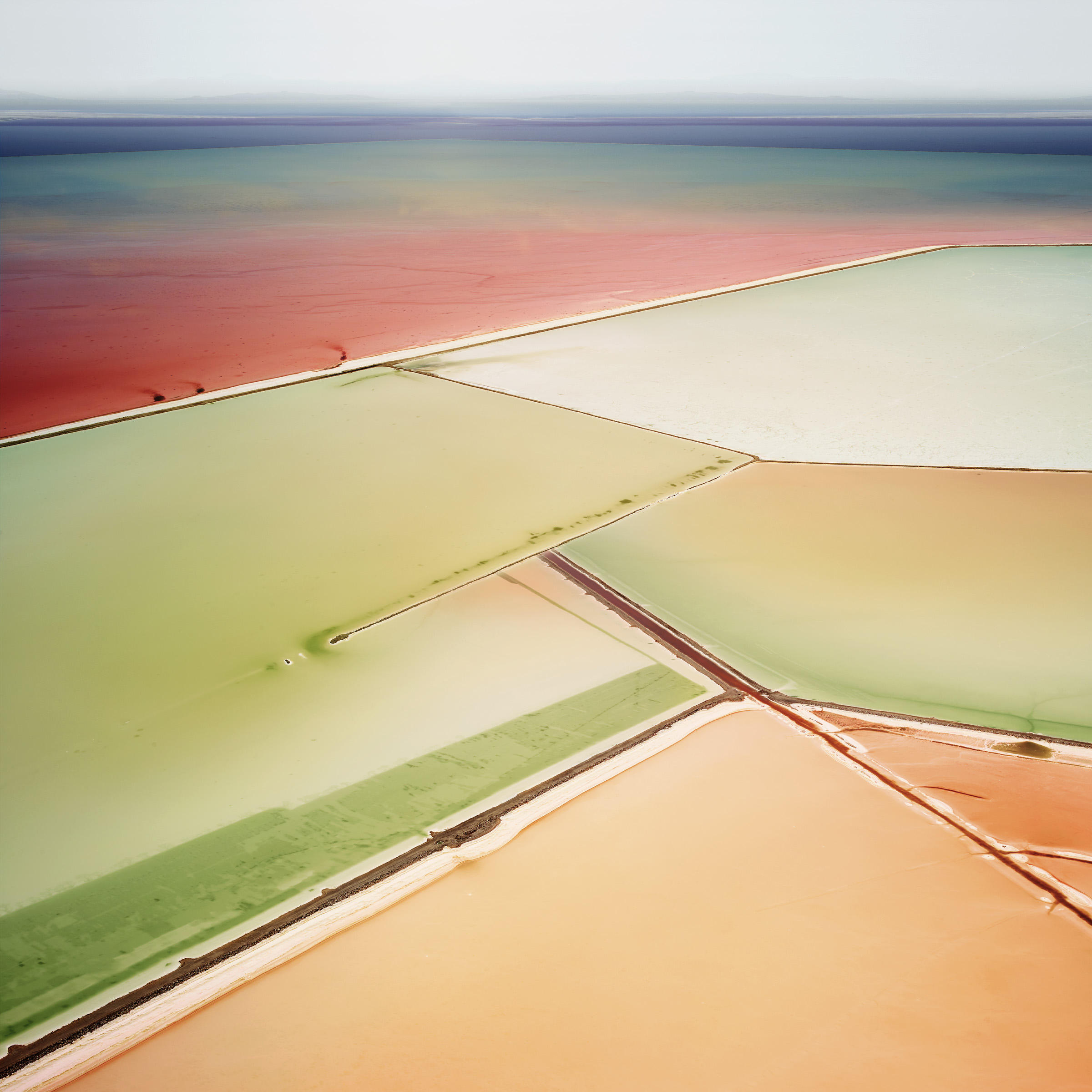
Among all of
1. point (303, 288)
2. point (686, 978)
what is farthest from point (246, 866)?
point (303, 288)

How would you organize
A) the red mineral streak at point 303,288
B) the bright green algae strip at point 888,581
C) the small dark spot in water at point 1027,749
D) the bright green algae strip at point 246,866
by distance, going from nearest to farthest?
the bright green algae strip at point 246,866
the small dark spot in water at point 1027,749
the bright green algae strip at point 888,581
the red mineral streak at point 303,288

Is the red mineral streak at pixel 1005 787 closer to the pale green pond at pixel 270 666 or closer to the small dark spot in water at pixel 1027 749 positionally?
the small dark spot in water at pixel 1027 749

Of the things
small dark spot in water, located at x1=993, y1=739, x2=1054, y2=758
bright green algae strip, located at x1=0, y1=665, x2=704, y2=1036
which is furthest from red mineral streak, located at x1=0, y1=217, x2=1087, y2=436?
small dark spot in water, located at x1=993, y1=739, x2=1054, y2=758

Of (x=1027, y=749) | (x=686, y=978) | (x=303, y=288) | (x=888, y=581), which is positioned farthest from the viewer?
(x=303, y=288)

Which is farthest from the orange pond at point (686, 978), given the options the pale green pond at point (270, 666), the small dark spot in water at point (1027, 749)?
the small dark spot in water at point (1027, 749)

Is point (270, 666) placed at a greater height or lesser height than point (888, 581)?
lesser

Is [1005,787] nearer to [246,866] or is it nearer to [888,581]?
[888,581]

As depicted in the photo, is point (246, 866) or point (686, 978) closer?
point (686, 978)
